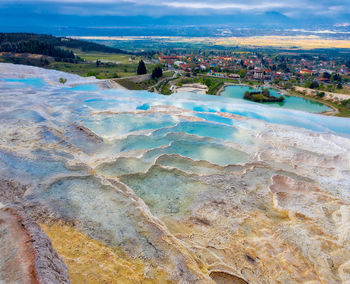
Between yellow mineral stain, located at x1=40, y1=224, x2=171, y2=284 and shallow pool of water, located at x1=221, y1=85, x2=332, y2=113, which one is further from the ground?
yellow mineral stain, located at x1=40, y1=224, x2=171, y2=284

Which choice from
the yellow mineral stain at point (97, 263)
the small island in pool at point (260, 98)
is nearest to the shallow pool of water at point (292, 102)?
the small island in pool at point (260, 98)

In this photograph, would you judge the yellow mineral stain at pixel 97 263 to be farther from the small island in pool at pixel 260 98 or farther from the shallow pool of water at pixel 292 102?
the small island in pool at pixel 260 98

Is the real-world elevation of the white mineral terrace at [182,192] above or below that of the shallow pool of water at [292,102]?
above

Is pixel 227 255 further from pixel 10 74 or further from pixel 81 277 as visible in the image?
pixel 10 74

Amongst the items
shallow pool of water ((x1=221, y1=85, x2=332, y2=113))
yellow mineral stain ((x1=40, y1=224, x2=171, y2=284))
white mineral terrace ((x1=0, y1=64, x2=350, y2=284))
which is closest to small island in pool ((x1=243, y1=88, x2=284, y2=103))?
shallow pool of water ((x1=221, y1=85, x2=332, y2=113))

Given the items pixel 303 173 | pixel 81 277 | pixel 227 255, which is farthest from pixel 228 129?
pixel 81 277

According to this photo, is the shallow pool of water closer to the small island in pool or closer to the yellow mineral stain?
the small island in pool
